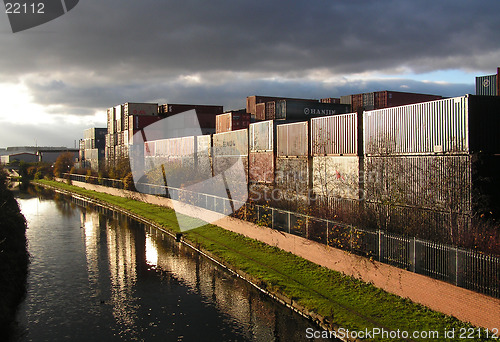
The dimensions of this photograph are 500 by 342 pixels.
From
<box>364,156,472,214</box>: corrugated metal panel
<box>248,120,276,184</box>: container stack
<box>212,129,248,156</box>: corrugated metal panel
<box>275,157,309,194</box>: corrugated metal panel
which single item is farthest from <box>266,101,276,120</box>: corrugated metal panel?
<box>364,156,472,214</box>: corrugated metal panel

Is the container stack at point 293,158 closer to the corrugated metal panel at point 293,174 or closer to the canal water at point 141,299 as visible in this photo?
the corrugated metal panel at point 293,174

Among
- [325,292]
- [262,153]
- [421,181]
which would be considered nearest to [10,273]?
[325,292]

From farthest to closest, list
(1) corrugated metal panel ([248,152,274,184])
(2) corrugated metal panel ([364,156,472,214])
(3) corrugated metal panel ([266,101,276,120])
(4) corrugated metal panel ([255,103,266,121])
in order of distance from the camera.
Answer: (4) corrugated metal panel ([255,103,266,121]), (3) corrugated metal panel ([266,101,276,120]), (1) corrugated metal panel ([248,152,274,184]), (2) corrugated metal panel ([364,156,472,214])

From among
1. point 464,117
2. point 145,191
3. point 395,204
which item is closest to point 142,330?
point 395,204

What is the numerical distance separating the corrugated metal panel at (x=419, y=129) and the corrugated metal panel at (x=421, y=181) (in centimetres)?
37

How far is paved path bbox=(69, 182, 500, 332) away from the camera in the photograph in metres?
9.76

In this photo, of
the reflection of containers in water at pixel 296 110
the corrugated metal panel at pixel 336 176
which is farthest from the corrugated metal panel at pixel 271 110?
the corrugated metal panel at pixel 336 176

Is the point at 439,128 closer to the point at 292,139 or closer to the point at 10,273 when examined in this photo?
the point at 292,139

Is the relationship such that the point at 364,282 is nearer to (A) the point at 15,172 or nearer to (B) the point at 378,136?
(B) the point at 378,136

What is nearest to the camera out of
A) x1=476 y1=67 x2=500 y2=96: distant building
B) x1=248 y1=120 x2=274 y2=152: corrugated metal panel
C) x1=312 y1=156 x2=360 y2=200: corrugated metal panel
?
x1=312 y1=156 x2=360 y2=200: corrugated metal panel

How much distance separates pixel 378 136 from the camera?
56.2 ft

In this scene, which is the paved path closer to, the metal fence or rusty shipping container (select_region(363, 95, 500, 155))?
the metal fence

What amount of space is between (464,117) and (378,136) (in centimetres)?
397

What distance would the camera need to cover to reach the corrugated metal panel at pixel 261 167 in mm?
24938
